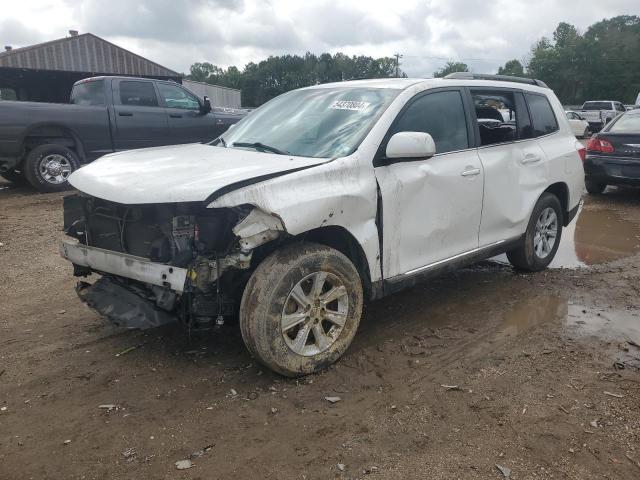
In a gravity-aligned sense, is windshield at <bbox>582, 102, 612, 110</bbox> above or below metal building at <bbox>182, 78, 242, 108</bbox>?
below

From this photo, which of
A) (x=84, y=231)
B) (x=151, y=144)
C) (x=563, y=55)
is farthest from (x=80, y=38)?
(x=563, y=55)

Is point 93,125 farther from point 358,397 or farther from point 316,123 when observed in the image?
point 358,397

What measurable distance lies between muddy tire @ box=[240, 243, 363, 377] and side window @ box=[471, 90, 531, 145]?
1.99m

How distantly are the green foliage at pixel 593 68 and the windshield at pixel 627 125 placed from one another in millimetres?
54530

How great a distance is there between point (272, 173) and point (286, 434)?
1446mm

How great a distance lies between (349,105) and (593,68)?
6540 cm

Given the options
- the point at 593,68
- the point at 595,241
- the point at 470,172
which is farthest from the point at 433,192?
the point at 593,68

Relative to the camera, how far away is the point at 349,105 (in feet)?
13.2

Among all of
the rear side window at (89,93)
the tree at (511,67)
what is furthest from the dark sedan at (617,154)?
the tree at (511,67)

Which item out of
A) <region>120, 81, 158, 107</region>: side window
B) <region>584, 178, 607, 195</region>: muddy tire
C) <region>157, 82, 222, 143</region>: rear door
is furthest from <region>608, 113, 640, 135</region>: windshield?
<region>120, 81, 158, 107</region>: side window

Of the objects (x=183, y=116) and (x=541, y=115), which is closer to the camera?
(x=541, y=115)

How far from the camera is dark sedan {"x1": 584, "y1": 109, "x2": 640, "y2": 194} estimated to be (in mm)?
9133

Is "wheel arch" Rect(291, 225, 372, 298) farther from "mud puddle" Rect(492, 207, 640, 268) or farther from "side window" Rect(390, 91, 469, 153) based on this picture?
"mud puddle" Rect(492, 207, 640, 268)

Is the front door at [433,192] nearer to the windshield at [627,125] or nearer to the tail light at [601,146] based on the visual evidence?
the tail light at [601,146]
